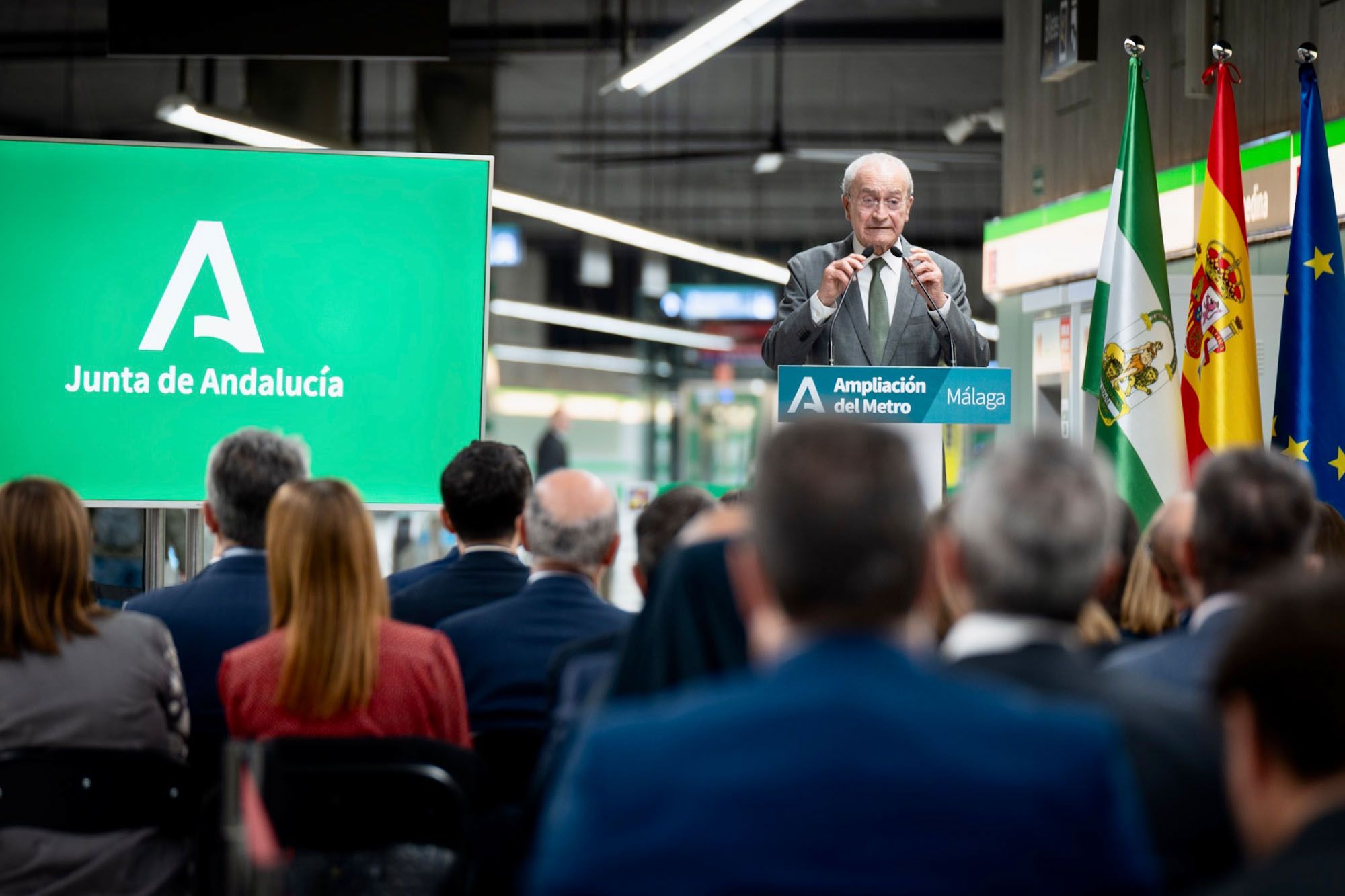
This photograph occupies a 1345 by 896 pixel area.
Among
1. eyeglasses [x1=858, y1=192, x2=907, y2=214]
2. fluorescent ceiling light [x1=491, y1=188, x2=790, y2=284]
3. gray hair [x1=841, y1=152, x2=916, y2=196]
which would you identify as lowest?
eyeglasses [x1=858, y1=192, x2=907, y2=214]

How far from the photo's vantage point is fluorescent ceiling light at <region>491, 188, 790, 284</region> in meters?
8.67

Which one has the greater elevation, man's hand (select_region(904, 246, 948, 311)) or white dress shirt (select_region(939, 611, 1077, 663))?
man's hand (select_region(904, 246, 948, 311))

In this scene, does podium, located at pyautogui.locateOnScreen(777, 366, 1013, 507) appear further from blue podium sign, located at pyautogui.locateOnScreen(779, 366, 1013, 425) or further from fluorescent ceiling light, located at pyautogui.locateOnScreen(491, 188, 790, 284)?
fluorescent ceiling light, located at pyautogui.locateOnScreen(491, 188, 790, 284)

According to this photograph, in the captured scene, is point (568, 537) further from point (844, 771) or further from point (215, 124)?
point (215, 124)

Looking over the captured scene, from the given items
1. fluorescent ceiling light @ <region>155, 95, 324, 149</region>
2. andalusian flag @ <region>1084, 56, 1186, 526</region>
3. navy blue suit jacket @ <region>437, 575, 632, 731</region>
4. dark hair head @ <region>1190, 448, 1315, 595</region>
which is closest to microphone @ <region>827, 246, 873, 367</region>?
andalusian flag @ <region>1084, 56, 1186, 526</region>

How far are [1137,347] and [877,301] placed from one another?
3.77ft

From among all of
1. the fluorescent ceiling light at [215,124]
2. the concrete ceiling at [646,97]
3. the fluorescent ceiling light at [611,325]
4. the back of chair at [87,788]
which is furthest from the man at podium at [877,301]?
the fluorescent ceiling light at [611,325]

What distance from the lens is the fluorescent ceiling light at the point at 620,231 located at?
867cm

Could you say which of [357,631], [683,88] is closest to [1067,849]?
[357,631]

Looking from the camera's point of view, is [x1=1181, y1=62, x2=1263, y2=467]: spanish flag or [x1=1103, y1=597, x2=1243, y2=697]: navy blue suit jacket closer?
[x1=1103, y1=597, x2=1243, y2=697]: navy blue suit jacket

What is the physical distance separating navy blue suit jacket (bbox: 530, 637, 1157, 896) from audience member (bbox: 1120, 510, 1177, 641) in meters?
1.50

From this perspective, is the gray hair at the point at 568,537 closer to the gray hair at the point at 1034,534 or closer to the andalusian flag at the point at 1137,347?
the gray hair at the point at 1034,534

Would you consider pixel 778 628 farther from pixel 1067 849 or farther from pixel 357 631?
pixel 357 631

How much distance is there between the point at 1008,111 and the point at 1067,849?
23.3 ft
